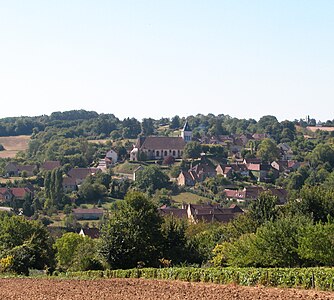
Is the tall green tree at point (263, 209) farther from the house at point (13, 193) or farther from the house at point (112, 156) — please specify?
the house at point (112, 156)

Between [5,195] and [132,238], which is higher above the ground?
[132,238]

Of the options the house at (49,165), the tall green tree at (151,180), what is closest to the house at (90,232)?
the tall green tree at (151,180)

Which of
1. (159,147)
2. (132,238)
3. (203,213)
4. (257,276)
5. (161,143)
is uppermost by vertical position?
(161,143)

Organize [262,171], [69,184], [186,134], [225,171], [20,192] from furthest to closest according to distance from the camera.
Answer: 1. [186,134]
2. [262,171]
3. [225,171]
4. [69,184]
5. [20,192]

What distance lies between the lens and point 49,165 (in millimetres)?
123938

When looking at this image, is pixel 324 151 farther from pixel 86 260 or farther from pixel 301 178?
pixel 86 260

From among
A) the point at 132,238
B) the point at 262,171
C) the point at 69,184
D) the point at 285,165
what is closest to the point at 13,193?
the point at 69,184

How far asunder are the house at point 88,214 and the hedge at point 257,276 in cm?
5480

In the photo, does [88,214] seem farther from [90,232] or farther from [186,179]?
[186,179]

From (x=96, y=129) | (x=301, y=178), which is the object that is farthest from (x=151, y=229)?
(x=96, y=129)

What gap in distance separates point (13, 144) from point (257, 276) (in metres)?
147

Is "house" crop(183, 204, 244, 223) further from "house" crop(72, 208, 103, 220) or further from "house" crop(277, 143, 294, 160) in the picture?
"house" crop(277, 143, 294, 160)

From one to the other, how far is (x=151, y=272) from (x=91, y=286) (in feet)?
20.3

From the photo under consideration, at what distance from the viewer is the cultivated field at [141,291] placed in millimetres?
25875
